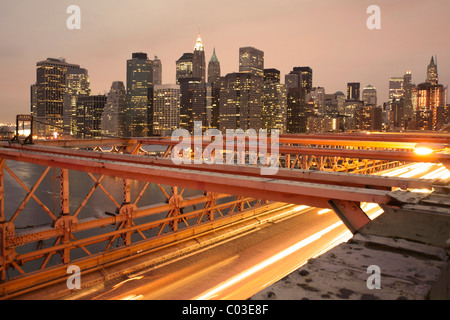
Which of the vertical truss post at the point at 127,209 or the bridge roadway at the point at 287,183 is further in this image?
the vertical truss post at the point at 127,209

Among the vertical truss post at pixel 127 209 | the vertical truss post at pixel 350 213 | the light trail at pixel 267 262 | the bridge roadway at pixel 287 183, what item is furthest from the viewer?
the vertical truss post at pixel 127 209

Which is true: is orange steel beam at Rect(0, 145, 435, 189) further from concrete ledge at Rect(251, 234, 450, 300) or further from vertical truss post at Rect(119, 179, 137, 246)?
vertical truss post at Rect(119, 179, 137, 246)

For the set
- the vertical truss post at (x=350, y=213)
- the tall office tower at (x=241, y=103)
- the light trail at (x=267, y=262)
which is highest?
the tall office tower at (x=241, y=103)

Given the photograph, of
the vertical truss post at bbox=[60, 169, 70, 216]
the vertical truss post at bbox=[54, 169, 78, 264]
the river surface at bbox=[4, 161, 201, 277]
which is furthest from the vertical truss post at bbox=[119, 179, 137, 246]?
the river surface at bbox=[4, 161, 201, 277]

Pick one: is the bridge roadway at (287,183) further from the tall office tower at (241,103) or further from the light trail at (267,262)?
the tall office tower at (241,103)

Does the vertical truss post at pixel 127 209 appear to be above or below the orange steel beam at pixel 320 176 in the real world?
below

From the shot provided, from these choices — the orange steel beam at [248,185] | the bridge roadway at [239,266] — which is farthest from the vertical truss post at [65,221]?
the orange steel beam at [248,185]
